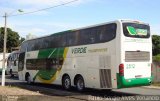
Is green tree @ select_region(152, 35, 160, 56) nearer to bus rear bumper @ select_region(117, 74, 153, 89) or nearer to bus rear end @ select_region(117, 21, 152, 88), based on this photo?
bus rear end @ select_region(117, 21, 152, 88)

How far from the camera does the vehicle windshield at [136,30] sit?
57.0 ft

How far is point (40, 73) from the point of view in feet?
83.9

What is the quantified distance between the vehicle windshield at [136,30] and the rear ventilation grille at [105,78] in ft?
7.16

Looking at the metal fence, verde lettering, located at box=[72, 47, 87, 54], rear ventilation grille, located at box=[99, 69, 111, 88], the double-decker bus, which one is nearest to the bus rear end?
the double-decker bus

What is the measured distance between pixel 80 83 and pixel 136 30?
5081 mm

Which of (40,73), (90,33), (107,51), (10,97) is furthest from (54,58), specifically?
(10,97)

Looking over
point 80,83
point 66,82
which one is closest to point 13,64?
point 66,82

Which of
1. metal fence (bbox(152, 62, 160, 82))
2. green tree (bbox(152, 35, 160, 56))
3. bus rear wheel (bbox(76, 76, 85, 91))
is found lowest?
bus rear wheel (bbox(76, 76, 85, 91))

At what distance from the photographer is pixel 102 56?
720 inches

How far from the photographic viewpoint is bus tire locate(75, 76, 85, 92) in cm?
2042

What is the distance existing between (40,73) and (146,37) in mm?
10106

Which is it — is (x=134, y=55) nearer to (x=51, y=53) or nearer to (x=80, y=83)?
(x=80, y=83)

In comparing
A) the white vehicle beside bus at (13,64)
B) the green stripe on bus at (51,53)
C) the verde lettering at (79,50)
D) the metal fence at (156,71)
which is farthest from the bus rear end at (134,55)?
the white vehicle beside bus at (13,64)

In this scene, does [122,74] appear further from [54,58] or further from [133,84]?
[54,58]
